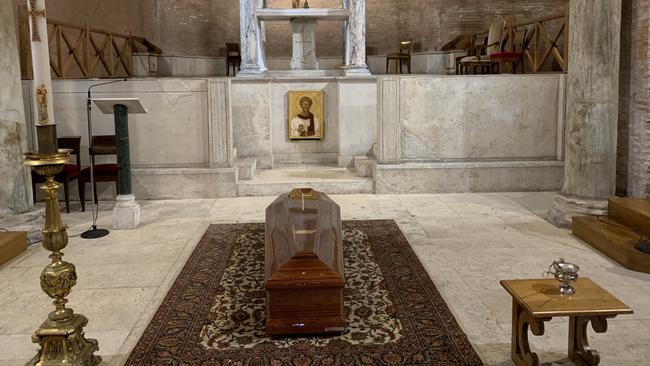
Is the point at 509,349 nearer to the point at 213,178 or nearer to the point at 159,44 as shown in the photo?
the point at 213,178

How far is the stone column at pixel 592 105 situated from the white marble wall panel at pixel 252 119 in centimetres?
400

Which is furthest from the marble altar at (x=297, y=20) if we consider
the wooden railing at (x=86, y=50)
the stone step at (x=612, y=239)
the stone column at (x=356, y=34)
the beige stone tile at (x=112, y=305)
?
the beige stone tile at (x=112, y=305)

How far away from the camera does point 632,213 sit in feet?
18.0

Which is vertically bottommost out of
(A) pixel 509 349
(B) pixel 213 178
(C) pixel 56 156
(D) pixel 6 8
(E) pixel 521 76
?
(A) pixel 509 349

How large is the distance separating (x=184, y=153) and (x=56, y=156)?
521cm

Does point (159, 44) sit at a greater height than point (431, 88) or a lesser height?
greater

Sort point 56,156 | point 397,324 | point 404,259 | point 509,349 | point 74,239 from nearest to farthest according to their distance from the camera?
point 56,156 → point 509,349 → point 397,324 → point 404,259 → point 74,239

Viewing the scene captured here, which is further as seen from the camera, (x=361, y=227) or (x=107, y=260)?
(x=361, y=227)

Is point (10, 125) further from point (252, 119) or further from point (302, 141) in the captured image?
point (302, 141)

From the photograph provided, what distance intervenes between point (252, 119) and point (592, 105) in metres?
4.40

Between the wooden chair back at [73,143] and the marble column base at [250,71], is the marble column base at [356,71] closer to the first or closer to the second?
the marble column base at [250,71]

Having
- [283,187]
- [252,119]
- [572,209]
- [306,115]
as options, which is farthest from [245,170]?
[572,209]

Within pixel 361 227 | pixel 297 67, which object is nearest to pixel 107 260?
pixel 361 227

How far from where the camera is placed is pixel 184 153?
802 centimetres
